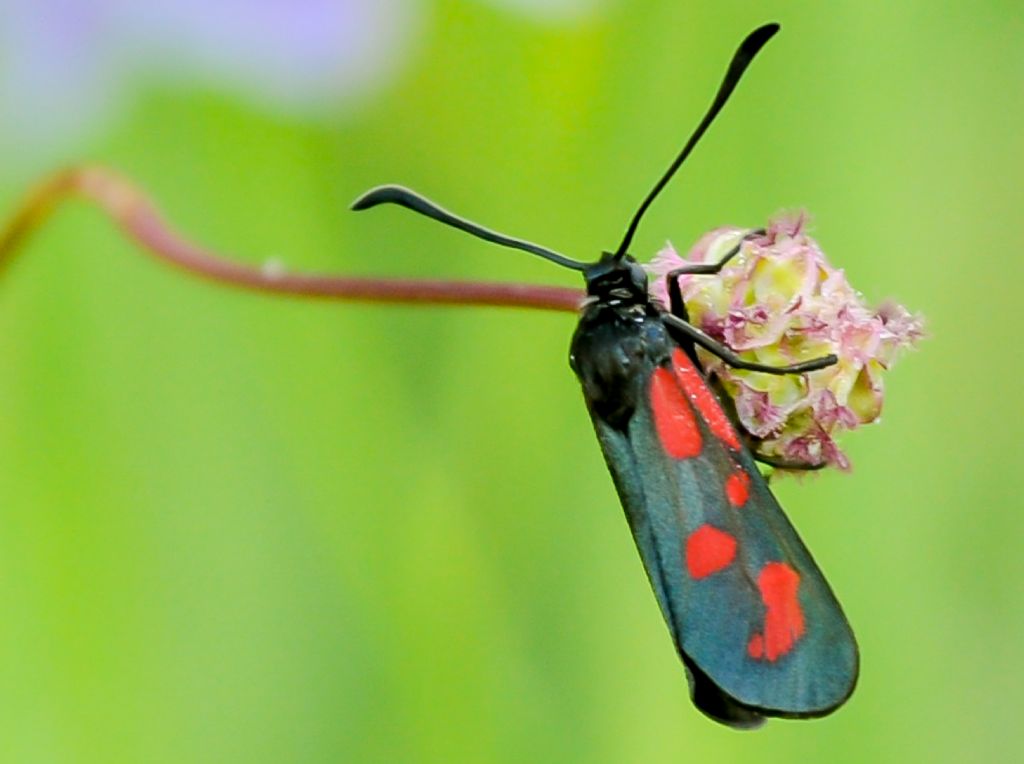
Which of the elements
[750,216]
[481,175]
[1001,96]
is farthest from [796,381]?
[1001,96]

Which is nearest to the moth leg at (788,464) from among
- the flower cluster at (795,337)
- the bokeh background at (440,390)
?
the flower cluster at (795,337)

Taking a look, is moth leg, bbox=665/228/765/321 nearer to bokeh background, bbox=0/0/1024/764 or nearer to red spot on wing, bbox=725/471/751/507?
red spot on wing, bbox=725/471/751/507

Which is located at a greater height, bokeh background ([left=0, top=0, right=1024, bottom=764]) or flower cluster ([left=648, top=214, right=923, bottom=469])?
flower cluster ([left=648, top=214, right=923, bottom=469])

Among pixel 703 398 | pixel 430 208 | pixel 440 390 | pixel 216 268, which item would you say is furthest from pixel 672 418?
pixel 440 390

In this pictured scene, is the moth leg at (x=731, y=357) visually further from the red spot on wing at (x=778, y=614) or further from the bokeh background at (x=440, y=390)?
the bokeh background at (x=440, y=390)

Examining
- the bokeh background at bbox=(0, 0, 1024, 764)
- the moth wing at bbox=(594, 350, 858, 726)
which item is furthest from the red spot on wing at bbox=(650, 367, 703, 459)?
the bokeh background at bbox=(0, 0, 1024, 764)

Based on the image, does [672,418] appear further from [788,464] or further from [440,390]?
[440,390]
